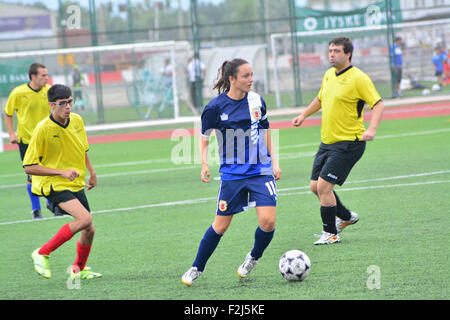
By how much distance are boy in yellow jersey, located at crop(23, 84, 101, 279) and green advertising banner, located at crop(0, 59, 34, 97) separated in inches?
697

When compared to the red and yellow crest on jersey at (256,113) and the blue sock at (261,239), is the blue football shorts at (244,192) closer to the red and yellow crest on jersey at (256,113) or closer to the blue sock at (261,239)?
the blue sock at (261,239)

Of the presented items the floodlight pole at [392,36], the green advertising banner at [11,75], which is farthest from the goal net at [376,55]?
the green advertising banner at [11,75]

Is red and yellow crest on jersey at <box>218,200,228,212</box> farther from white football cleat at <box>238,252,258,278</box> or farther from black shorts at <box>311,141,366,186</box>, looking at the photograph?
black shorts at <box>311,141,366,186</box>

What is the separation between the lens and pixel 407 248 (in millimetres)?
6691

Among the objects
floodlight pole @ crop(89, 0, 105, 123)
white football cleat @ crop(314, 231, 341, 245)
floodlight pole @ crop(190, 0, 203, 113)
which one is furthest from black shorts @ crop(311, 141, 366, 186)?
floodlight pole @ crop(89, 0, 105, 123)

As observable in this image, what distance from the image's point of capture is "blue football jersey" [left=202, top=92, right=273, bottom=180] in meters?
5.91

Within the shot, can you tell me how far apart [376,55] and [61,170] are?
21708 millimetres

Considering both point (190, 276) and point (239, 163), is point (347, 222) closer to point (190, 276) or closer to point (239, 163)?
point (239, 163)

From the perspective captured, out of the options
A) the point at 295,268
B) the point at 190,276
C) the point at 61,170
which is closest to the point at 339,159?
the point at 295,268

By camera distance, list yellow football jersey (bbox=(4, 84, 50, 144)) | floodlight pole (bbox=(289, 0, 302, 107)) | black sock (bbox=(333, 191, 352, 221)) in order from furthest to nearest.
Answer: floodlight pole (bbox=(289, 0, 302, 107))
yellow football jersey (bbox=(4, 84, 50, 144))
black sock (bbox=(333, 191, 352, 221))

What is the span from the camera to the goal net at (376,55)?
2564 centimetres

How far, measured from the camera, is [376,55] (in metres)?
26.2

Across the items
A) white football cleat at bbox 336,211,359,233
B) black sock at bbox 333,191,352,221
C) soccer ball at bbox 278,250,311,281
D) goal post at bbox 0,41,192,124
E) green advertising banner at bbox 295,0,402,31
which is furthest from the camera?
green advertising banner at bbox 295,0,402,31

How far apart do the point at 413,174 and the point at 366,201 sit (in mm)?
1908
